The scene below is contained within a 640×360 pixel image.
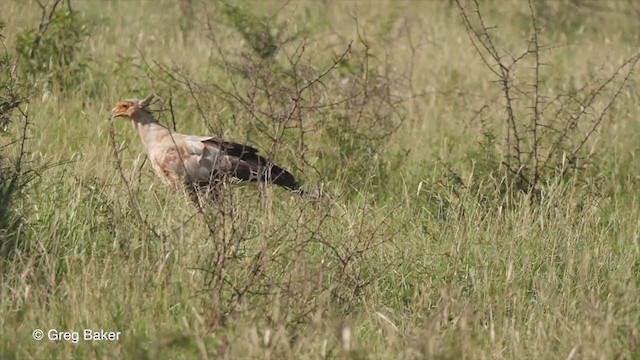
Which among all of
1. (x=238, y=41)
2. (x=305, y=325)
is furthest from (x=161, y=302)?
(x=238, y=41)

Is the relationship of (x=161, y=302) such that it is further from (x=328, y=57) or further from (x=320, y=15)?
(x=320, y=15)

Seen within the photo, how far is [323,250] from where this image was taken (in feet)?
17.3

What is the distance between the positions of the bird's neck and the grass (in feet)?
0.52

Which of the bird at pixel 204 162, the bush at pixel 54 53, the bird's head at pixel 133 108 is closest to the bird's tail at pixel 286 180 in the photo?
the bird at pixel 204 162

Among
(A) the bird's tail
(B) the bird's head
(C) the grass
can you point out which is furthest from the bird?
(B) the bird's head

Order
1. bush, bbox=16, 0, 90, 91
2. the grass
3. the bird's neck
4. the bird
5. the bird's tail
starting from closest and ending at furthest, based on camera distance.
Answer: the grass → the bird's tail → the bird → the bird's neck → bush, bbox=16, 0, 90, 91

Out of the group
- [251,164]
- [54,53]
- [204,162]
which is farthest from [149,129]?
[54,53]

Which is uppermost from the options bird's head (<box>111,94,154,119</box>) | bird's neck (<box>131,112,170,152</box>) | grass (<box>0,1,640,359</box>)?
A: bird's head (<box>111,94,154,119</box>)

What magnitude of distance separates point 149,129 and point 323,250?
1.88 metres

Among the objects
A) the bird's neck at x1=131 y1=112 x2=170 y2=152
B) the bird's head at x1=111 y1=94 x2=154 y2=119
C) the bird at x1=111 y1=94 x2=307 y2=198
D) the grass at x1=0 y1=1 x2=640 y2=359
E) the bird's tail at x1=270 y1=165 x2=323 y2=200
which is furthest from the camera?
the bird's head at x1=111 y1=94 x2=154 y2=119

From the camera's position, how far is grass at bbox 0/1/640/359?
4.31 metres

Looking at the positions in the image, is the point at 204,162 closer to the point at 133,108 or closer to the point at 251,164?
the point at 251,164

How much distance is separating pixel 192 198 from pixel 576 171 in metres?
2.25

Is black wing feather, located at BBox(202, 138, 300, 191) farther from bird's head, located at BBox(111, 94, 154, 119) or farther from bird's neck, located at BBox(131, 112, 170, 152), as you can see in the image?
bird's head, located at BBox(111, 94, 154, 119)
